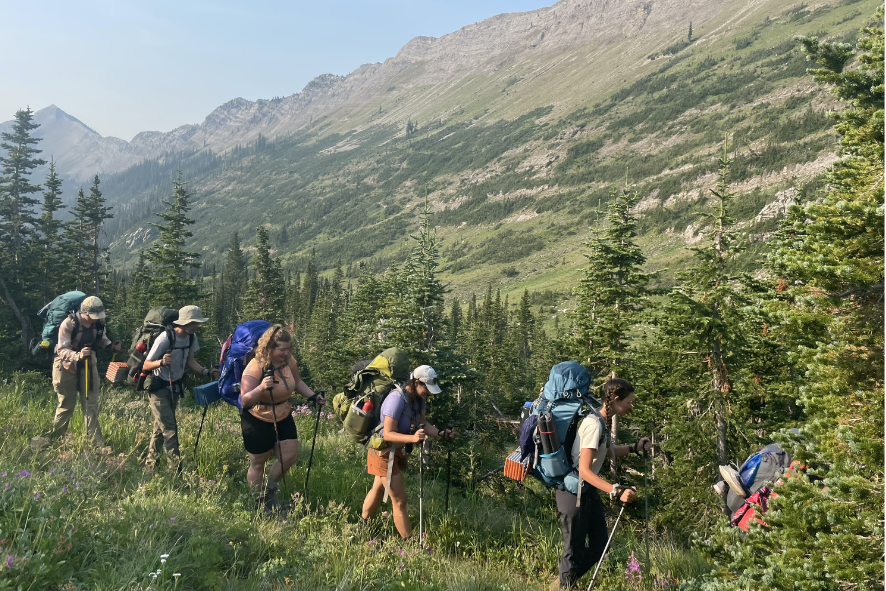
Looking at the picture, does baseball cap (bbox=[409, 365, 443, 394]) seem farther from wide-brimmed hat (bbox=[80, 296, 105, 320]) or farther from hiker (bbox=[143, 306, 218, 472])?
wide-brimmed hat (bbox=[80, 296, 105, 320])

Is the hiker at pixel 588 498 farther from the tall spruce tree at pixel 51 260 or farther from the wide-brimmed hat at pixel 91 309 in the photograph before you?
the tall spruce tree at pixel 51 260

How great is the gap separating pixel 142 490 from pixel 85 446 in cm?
212

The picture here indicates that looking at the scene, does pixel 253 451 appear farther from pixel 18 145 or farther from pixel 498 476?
pixel 18 145

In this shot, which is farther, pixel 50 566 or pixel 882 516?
pixel 882 516

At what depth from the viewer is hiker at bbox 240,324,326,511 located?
16.8 feet

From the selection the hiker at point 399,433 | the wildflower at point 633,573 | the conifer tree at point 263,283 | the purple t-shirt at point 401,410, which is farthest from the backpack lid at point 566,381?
the conifer tree at point 263,283

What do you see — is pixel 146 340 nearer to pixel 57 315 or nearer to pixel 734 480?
pixel 57 315

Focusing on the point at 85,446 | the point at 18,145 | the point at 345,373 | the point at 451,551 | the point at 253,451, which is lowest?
the point at 345,373

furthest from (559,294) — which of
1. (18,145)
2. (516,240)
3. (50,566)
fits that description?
(50,566)

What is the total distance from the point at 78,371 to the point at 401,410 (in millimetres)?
4537

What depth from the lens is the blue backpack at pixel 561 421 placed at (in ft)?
13.4

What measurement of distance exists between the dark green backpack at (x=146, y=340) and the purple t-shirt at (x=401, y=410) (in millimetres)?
3090

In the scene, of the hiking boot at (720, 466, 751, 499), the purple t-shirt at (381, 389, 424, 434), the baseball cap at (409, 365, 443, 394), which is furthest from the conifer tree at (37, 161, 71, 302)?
the hiking boot at (720, 466, 751, 499)

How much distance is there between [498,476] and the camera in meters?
9.95
